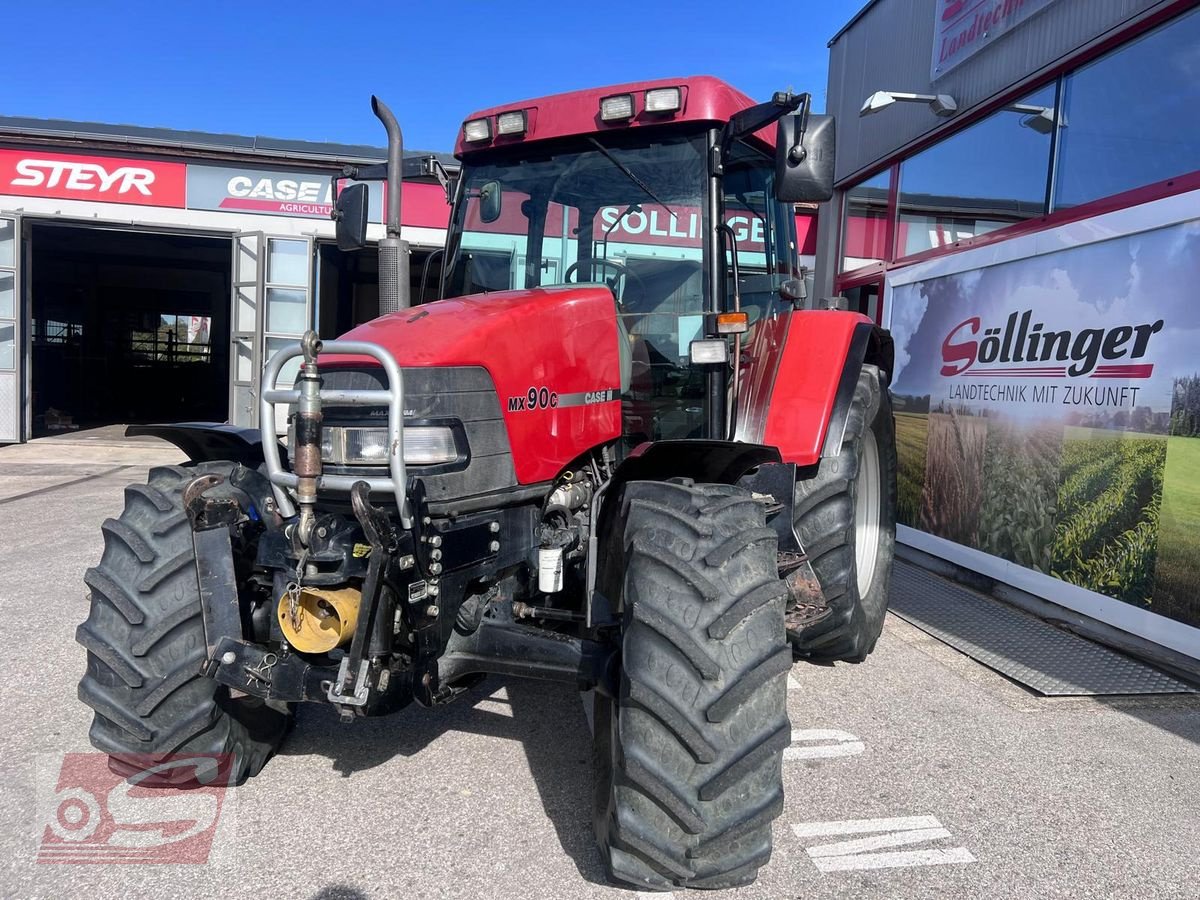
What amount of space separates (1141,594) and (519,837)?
143 inches

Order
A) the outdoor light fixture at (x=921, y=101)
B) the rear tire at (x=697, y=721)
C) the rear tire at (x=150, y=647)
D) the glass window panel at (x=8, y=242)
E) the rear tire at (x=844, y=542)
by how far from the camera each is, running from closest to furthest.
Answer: the rear tire at (x=697, y=721) → the rear tire at (x=150, y=647) → the rear tire at (x=844, y=542) → the outdoor light fixture at (x=921, y=101) → the glass window panel at (x=8, y=242)

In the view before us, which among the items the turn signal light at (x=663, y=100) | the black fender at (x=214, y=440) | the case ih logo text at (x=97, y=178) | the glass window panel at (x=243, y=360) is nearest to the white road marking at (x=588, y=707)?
the black fender at (x=214, y=440)

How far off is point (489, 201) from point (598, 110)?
59 centimetres

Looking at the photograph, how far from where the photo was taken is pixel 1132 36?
16.2 feet

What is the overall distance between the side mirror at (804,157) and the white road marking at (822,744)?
1.94 m

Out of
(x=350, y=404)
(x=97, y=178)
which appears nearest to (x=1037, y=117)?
(x=350, y=404)

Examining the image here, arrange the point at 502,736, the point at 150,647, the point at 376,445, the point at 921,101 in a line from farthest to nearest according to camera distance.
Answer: the point at 921,101, the point at 502,736, the point at 150,647, the point at 376,445

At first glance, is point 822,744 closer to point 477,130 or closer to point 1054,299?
point 477,130

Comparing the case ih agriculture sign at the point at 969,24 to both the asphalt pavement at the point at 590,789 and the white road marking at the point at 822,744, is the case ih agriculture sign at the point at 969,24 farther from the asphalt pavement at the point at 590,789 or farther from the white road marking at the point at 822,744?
the white road marking at the point at 822,744

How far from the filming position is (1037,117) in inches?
231

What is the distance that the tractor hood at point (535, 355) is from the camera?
2529 mm

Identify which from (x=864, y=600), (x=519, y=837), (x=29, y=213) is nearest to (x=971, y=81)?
(x=864, y=600)

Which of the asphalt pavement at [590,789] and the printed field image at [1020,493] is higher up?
the printed field image at [1020,493]

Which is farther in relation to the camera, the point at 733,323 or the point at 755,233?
the point at 755,233
